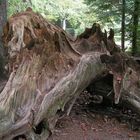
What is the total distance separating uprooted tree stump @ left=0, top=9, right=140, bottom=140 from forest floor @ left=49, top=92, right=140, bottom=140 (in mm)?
410

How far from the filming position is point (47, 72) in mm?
5703

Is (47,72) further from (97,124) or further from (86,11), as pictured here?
(86,11)

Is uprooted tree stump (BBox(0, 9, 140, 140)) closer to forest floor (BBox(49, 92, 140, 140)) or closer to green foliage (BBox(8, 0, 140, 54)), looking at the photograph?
forest floor (BBox(49, 92, 140, 140))

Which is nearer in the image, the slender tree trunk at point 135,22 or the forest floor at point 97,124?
the forest floor at point 97,124

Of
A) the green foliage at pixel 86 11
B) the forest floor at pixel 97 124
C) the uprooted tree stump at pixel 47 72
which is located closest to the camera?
the uprooted tree stump at pixel 47 72

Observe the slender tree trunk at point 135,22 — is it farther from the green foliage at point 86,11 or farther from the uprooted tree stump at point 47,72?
the uprooted tree stump at point 47,72

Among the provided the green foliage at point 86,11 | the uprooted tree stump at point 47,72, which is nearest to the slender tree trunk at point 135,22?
the green foliage at point 86,11

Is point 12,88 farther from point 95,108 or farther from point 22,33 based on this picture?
point 95,108

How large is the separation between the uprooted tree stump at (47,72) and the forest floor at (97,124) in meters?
0.41

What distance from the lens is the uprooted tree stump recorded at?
4.79 metres

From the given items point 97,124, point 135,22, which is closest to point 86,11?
point 135,22

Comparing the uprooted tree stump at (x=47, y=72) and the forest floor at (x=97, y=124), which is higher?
the uprooted tree stump at (x=47, y=72)

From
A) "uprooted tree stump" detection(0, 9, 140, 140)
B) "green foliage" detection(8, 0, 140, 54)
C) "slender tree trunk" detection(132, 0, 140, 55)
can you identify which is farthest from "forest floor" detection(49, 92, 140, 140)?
"green foliage" detection(8, 0, 140, 54)

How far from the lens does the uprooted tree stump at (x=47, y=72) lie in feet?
15.7
